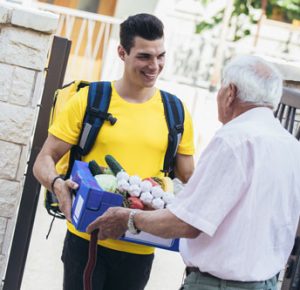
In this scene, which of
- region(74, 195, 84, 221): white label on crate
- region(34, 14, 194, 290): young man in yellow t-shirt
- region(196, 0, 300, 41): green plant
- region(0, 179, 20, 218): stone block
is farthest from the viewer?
region(196, 0, 300, 41): green plant

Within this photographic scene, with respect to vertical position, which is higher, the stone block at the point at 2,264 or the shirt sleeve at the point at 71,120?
the shirt sleeve at the point at 71,120

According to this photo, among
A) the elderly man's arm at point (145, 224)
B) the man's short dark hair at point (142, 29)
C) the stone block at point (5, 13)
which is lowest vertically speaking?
the elderly man's arm at point (145, 224)

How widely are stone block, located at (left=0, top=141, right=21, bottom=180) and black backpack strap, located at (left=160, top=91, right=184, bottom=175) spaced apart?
121 centimetres

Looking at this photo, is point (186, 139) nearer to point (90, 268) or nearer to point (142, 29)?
point (142, 29)

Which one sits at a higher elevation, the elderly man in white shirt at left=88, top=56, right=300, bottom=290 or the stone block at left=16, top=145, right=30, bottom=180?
the elderly man in white shirt at left=88, top=56, right=300, bottom=290

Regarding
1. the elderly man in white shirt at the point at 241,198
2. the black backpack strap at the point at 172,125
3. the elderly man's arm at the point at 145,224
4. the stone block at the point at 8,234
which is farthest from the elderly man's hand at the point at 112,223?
the stone block at the point at 8,234

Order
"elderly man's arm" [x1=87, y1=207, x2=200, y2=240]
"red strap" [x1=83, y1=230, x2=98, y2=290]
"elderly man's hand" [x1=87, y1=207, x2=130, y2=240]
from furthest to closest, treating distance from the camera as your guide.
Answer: "red strap" [x1=83, y1=230, x2=98, y2=290] → "elderly man's hand" [x1=87, y1=207, x2=130, y2=240] → "elderly man's arm" [x1=87, y1=207, x2=200, y2=240]

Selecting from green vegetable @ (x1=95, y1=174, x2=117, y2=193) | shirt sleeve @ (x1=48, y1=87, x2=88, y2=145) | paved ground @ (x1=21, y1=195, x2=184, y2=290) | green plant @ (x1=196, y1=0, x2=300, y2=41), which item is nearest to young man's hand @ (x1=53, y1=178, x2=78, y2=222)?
green vegetable @ (x1=95, y1=174, x2=117, y2=193)

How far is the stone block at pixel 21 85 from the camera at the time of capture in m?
5.16

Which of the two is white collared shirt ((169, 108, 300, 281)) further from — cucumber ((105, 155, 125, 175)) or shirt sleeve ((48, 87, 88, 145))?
shirt sleeve ((48, 87, 88, 145))

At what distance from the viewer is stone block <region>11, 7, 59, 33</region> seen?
504cm

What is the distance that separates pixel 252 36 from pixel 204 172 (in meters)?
13.1

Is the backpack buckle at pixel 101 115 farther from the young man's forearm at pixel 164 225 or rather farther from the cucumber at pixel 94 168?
the young man's forearm at pixel 164 225

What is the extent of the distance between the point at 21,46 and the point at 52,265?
224cm
